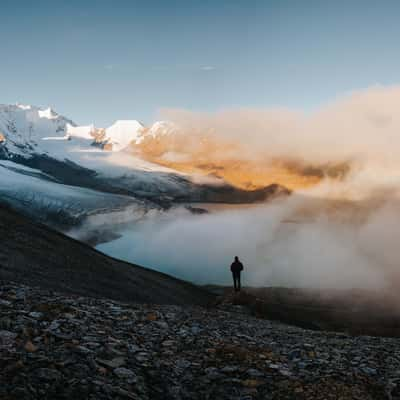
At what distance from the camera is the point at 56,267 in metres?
31.2

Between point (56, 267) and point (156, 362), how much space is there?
80.5 feet

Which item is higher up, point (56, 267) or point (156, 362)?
point (156, 362)

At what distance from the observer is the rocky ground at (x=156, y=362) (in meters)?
7.41

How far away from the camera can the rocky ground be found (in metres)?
7.41

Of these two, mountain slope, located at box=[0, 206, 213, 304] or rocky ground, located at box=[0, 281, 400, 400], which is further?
mountain slope, located at box=[0, 206, 213, 304]

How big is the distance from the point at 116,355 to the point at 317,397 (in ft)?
14.2

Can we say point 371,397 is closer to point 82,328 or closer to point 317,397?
point 317,397

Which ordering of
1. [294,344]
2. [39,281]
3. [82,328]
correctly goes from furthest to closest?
[39,281] < [294,344] < [82,328]

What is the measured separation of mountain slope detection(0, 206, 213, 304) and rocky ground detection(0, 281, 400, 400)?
11066 millimetres

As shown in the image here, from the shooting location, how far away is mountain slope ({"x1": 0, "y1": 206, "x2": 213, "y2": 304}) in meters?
23.4

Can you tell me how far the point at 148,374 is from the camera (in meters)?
8.38

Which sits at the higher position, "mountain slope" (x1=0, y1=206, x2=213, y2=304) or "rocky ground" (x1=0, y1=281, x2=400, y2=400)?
"rocky ground" (x1=0, y1=281, x2=400, y2=400)

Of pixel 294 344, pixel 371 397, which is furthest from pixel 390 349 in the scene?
pixel 371 397

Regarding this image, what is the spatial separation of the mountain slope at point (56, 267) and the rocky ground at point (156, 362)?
11066mm
